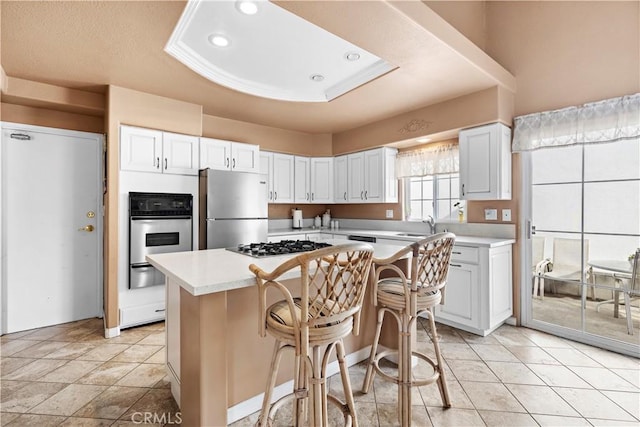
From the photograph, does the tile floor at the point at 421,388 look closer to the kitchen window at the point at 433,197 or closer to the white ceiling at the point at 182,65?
the kitchen window at the point at 433,197

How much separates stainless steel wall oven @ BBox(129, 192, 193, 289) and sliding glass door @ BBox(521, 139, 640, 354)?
Result: 3609 mm

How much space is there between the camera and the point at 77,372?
7.25ft

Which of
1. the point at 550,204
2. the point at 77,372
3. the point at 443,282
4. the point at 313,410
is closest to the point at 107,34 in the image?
the point at 77,372

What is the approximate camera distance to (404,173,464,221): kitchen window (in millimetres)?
3758

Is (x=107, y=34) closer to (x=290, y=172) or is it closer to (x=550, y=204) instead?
(x=290, y=172)

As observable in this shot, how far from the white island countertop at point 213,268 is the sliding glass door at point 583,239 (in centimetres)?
193

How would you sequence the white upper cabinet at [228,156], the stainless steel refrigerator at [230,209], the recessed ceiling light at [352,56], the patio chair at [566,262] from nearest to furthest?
1. the recessed ceiling light at [352,56]
2. the patio chair at [566,262]
3. the stainless steel refrigerator at [230,209]
4. the white upper cabinet at [228,156]

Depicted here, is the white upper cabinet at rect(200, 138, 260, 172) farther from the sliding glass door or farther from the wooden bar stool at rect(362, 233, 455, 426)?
the sliding glass door

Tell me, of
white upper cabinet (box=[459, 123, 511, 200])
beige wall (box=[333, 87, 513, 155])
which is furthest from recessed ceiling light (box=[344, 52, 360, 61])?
white upper cabinet (box=[459, 123, 511, 200])

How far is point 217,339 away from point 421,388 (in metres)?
1.47

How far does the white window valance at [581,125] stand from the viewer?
2428 millimetres

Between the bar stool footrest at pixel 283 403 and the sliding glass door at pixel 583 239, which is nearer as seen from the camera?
the bar stool footrest at pixel 283 403

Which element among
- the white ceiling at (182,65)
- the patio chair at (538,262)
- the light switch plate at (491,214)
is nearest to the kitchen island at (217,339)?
the white ceiling at (182,65)

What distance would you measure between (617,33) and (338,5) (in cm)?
256
